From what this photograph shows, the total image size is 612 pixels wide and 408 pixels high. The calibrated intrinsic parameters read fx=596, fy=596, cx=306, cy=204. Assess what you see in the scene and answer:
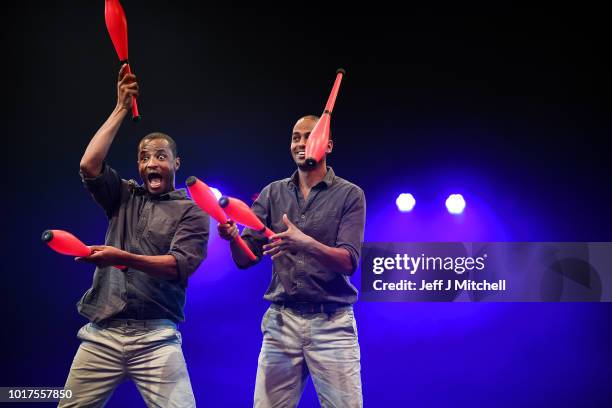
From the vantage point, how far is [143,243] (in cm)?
235

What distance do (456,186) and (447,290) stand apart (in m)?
0.68

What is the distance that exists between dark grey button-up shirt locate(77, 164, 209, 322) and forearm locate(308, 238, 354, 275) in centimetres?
49

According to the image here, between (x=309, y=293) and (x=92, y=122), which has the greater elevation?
(x=92, y=122)

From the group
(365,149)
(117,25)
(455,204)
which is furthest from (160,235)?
(455,204)

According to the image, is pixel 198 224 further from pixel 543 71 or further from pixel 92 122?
pixel 543 71

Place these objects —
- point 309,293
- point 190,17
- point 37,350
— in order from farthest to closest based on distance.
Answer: point 190,17 < point 37,350 < point 309,293

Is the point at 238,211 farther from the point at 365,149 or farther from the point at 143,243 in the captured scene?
the point at 365,149

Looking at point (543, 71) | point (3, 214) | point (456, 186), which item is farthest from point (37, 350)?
point (543, 71)

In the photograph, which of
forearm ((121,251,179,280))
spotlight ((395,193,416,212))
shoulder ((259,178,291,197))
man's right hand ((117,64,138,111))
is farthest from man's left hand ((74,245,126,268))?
spotlight ((395,193,416,212))

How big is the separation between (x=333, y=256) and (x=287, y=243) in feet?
0.71

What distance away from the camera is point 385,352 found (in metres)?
3.79

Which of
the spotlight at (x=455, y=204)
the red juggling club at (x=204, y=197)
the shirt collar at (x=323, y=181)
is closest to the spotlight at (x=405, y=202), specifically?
the spotlight at (x=455, y=204)

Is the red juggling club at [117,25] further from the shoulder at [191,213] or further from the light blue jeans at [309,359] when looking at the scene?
the light blue jeans at [309,359]

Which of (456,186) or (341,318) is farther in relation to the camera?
(456,186)
